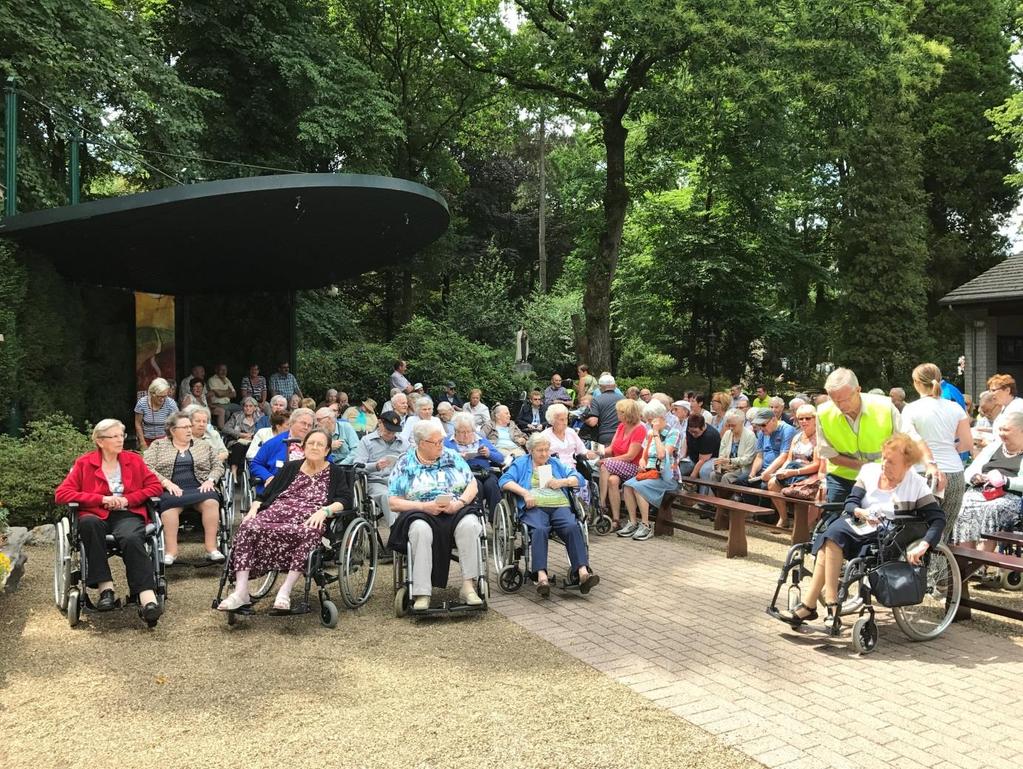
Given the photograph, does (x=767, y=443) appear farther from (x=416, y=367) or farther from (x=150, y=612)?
(x=416, y=367)

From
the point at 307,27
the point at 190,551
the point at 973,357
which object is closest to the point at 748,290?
the point at 973,357

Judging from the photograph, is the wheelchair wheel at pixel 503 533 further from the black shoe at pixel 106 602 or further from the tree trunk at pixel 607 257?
the tree trunk at pixel 607 257

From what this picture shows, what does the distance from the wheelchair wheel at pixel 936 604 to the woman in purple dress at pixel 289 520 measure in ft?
11.7

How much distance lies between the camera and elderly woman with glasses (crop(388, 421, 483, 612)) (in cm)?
542

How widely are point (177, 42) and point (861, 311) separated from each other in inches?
842

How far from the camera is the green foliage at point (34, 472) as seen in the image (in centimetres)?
741

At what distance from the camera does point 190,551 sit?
722 centimetres

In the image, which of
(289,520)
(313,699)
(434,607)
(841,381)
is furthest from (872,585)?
(289,520)

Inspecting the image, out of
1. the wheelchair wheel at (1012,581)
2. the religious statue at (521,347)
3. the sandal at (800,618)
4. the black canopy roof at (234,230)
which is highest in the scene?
the black canopy roof at (234,230)

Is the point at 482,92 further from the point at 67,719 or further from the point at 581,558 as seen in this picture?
the point at 67,719

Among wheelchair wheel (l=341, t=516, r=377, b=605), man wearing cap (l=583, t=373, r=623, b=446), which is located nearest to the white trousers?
wheelchair wheel (l=341, t=516, r=377, b=605)

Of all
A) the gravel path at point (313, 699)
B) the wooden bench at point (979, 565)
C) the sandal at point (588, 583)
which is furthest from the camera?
the sandal at point (588, 583)

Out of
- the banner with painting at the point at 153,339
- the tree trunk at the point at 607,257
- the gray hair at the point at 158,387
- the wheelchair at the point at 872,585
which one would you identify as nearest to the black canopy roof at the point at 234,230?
the banner with painting at the point at 153,339

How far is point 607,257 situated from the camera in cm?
1816
